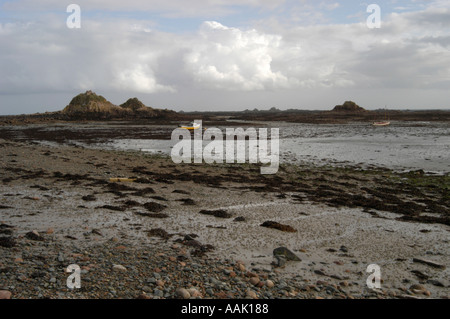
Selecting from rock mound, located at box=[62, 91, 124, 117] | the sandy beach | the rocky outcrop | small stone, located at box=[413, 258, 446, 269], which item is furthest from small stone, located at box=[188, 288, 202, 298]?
rock mound, located at box=[62, 91, 124, 117]

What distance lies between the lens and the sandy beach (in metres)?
5.89

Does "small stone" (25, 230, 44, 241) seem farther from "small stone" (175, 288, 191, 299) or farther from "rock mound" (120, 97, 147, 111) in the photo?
"rock mound" (120, 97, 147, 111)

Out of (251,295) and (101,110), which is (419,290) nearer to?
(251,295)

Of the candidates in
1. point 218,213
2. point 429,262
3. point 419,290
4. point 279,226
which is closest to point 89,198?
point 218,213

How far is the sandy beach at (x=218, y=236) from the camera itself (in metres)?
5.89

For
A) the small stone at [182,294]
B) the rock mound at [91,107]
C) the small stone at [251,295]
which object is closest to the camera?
the small stone at [182,294]

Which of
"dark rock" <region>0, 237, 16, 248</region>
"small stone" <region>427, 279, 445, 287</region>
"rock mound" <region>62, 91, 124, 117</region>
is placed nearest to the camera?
"small stone" <region>427, 279, 445, 287</region>

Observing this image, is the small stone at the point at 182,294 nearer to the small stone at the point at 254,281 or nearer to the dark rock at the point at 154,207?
the small stone at the point at 254,281

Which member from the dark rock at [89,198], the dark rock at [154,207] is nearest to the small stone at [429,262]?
the dark rock at [154,207]

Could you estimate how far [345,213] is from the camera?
37.1 feet

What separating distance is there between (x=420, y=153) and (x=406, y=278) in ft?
78.0

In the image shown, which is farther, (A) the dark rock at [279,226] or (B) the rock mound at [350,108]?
(B) the rock mound at [350,108]

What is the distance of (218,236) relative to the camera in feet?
28.6
